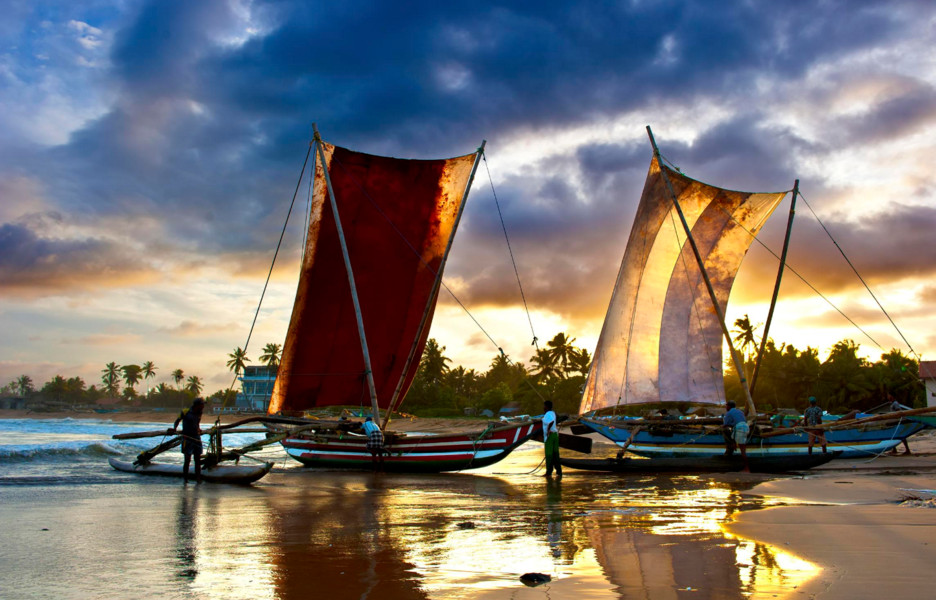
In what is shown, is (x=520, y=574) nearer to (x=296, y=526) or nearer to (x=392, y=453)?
(x=296, y=526)

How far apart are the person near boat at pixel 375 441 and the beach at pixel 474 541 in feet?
16.0

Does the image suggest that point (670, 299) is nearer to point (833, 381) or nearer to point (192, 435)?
point (192, 435)

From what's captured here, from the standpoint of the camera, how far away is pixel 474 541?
7785mm

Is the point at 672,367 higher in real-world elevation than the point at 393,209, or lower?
lower

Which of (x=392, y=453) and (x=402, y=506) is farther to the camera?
(x=392, y=453)

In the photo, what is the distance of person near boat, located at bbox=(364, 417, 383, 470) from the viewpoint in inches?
782

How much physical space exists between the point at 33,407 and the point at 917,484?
502 ft

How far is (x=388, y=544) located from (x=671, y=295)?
64.5 ft

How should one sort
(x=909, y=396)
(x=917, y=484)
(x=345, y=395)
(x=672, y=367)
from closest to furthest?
(x=917, y=484) → (x=345, y=395) → (x=672, y=367) → (x=909, y=396)

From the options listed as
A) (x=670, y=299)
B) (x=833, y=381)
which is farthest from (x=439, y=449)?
(x=833, y=381)

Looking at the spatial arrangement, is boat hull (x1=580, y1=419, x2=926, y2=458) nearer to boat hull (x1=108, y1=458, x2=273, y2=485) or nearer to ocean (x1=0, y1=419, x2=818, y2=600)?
ocean (x1=0, y1=419, x2=818, y2=600)

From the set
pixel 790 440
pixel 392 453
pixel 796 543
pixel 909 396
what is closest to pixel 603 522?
pixel 796 543

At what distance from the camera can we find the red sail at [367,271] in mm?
23141

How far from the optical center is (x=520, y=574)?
234 inches
